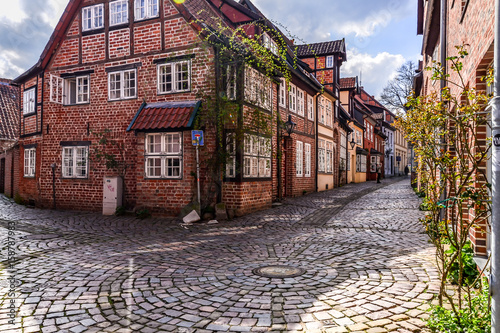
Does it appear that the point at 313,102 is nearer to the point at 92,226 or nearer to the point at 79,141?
the point at 79,141

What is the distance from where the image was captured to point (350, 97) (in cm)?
3034

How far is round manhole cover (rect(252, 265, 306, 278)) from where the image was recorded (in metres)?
5.11

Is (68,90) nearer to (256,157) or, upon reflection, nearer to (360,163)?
(256,157)

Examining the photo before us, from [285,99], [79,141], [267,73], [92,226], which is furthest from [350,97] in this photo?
[92,226]

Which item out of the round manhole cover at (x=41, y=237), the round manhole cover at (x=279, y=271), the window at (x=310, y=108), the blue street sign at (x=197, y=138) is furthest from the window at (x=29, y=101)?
the round manhole cover at (x=279, y=271)

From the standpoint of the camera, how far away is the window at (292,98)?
1656cm

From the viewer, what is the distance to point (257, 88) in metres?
12.1

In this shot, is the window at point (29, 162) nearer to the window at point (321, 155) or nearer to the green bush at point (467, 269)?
the window at point (321, 155)

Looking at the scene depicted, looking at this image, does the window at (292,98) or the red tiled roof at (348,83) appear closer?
the window at (292,98)

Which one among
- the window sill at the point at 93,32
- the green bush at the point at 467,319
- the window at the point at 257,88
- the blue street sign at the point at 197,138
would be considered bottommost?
the green bush at the point at 467,319

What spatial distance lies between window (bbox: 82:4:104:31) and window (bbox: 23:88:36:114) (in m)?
4.19

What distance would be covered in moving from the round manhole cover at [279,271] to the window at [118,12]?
10673 mm

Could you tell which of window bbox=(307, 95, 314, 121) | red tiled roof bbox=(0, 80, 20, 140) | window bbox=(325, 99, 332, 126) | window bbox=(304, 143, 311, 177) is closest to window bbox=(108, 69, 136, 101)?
window bbox=(304, 143, 311, 177)

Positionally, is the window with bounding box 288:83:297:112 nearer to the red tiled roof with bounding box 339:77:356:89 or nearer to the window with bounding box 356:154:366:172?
the red tiled roof with bounding box 339:77:356:89
